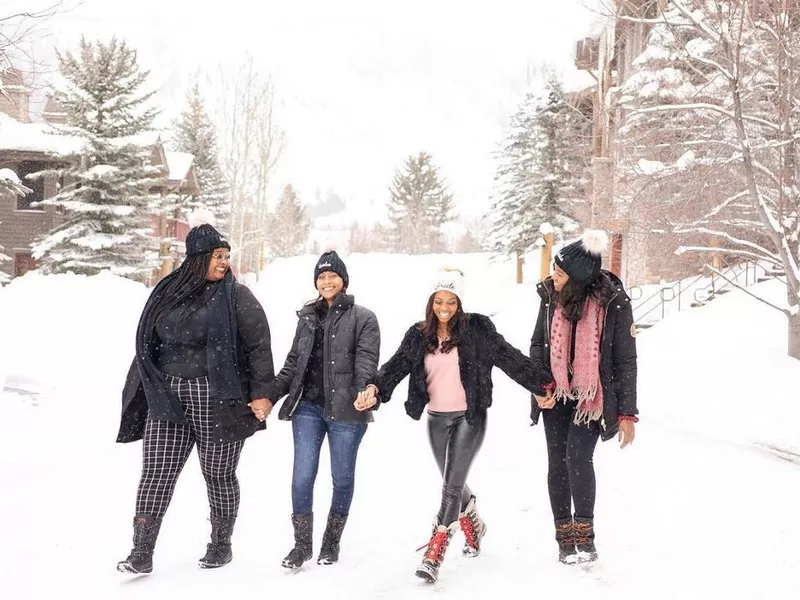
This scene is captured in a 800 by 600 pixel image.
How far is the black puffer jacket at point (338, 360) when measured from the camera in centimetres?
491

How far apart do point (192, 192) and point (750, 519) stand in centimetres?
3792

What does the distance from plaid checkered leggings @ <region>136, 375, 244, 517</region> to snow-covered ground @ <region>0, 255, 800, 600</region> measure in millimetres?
457

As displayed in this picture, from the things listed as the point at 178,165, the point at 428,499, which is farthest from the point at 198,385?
the point at 178,165

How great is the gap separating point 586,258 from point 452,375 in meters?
1.14

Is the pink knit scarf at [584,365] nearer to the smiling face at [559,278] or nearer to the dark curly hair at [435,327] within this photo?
the smiling face at [559,278]

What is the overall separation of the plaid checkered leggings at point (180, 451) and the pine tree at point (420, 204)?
6188 cm

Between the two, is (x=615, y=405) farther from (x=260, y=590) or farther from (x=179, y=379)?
(x=179, y=379)

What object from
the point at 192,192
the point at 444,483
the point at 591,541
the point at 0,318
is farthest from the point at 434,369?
the point at 192,192

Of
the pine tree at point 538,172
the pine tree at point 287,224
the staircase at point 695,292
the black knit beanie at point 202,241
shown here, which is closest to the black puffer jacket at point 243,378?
the black knit beanie at point 202,241

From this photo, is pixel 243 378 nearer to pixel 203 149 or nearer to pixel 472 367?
pixel 472 367

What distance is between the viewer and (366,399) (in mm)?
4797

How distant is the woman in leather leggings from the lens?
4910 mm

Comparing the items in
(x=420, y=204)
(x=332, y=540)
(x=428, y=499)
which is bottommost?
(x=428, y=499)

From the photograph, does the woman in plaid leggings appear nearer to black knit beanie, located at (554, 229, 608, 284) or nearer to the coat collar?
the coat collar
